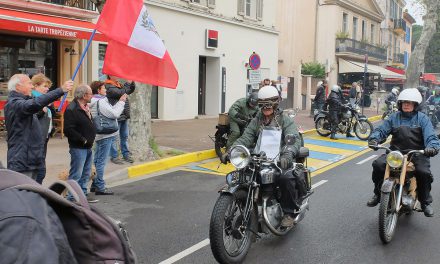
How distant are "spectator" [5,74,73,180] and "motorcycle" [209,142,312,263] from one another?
208 centimetres

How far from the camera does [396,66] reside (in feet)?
162

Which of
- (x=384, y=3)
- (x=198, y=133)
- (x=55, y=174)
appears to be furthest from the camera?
(x=384, y=3)

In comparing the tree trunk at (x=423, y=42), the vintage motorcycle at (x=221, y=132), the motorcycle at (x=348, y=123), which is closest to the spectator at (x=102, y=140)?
the vintage motorcycle at (x=221, y=132)

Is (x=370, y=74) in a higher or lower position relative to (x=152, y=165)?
A: higher

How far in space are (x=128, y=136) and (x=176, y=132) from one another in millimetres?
5030

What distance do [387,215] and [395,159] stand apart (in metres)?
0.62

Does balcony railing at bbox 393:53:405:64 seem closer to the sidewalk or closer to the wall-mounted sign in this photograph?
the sidewalk

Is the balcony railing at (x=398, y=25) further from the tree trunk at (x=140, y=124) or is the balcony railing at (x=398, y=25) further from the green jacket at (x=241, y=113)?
the tree trunk at (x=140, y=124)

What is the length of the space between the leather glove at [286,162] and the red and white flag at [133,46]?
243 cm

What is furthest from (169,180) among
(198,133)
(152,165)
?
(198,133)

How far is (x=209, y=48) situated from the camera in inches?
810

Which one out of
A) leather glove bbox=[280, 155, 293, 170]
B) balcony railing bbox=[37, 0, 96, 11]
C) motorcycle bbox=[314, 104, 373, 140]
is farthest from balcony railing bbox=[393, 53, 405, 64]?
leather glove bbox=[280, 155, 293, 170]

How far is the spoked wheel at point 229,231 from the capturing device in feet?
14.2

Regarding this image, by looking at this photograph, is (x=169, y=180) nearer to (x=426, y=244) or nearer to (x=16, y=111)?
(x=16, y=111)
